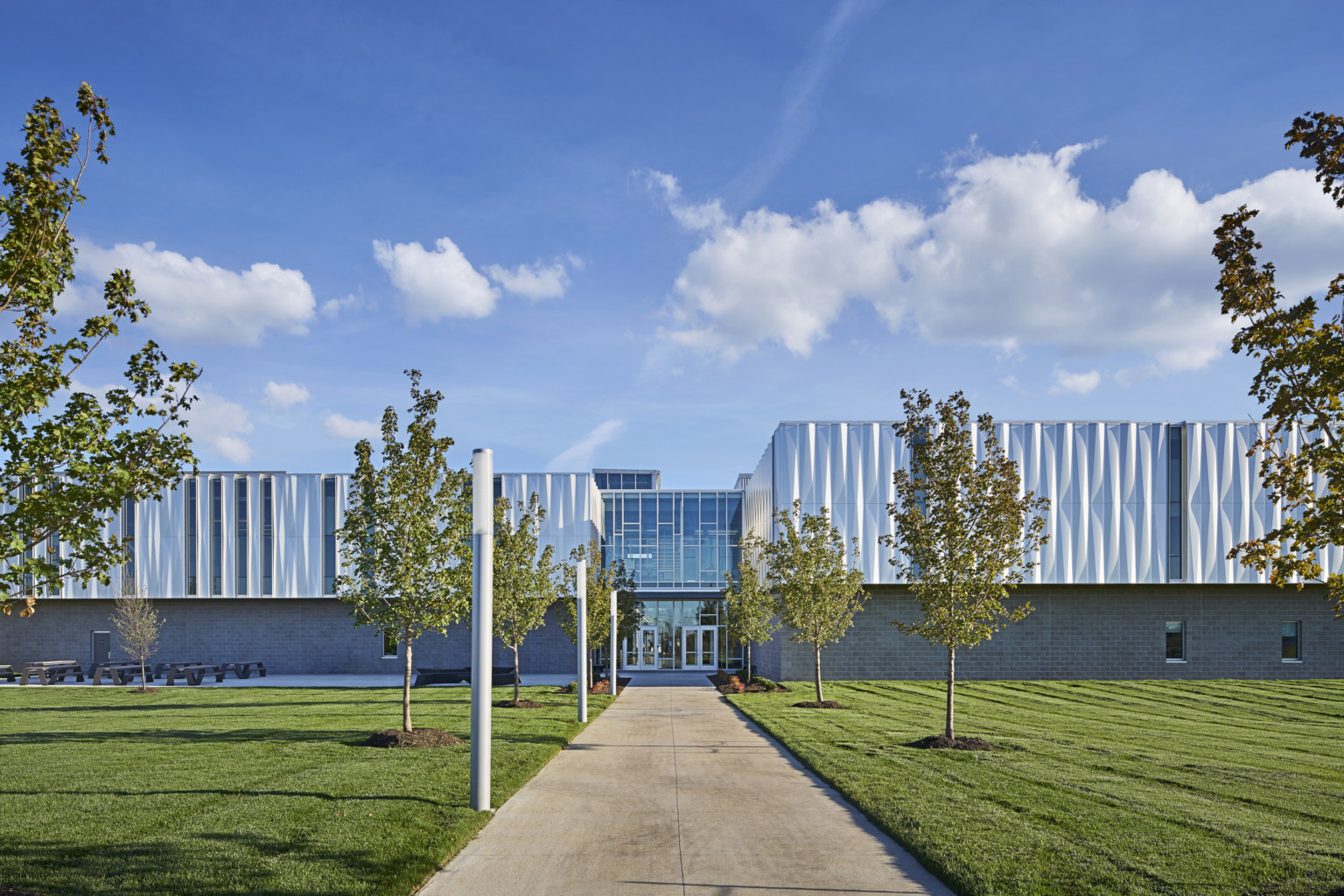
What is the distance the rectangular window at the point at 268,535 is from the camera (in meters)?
37.4

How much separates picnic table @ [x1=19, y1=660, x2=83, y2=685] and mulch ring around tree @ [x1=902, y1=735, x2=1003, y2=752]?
32.5 meters

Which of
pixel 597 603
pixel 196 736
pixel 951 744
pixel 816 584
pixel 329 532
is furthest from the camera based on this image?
pixel 329 532

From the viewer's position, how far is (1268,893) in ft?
22.5

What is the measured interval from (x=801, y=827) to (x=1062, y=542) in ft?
90.9

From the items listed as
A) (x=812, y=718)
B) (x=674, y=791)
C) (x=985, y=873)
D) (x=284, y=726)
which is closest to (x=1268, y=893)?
(x=985, y=873)

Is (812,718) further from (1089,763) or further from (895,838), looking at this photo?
(895,838)

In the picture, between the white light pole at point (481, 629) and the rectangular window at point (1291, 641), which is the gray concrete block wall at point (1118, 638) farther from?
the white light pole at point (481, 629)

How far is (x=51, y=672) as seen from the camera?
33906mm

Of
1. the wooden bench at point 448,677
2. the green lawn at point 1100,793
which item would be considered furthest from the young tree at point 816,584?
the wooden bench at point 448,677

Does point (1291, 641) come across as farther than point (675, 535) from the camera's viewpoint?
No

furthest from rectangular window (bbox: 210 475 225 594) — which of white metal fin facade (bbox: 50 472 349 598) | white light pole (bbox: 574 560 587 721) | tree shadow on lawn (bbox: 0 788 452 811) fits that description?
tree shadow on lawn (bbox: 0 788 452 811)

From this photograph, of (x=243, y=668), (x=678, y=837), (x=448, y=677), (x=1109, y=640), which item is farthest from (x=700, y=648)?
(x=678, y=837)

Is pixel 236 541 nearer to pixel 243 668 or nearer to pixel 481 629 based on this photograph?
pixel 243 668

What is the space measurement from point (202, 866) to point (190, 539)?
34280 millimetres
